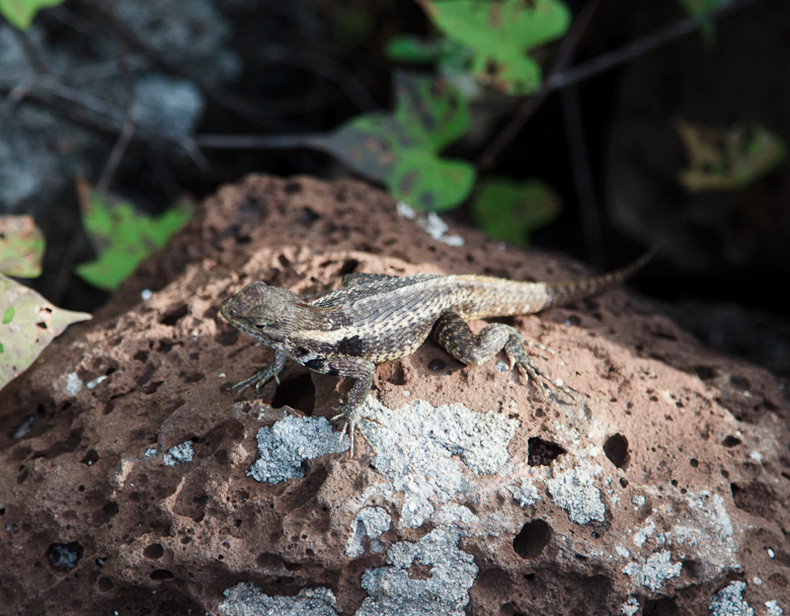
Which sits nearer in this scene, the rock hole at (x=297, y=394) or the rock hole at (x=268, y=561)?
the rock hole at (x=268, y=561)

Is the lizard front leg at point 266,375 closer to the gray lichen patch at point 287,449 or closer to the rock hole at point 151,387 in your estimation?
the gray lichen patch at point 287,449

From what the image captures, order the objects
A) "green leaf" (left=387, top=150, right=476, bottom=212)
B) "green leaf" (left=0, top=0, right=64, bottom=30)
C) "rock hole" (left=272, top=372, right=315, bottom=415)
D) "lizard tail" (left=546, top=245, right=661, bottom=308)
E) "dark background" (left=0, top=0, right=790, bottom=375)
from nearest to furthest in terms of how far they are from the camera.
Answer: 1. "rock hole" (left=272, top=372, right=315, bottom=415)
2. "green leaf" (left=0, top=0, right=64, bottom=30)
3. "lizard tail" (left=546, top=245, right=661, bottom=308)
4. "green leaf" (left=387, top=150, right=476, bottom=212)
5. "dark background" (left=0, top=0, right=790, bottom=375)

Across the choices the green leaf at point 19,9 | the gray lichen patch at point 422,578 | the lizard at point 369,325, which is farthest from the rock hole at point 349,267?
the green leaf at point 19,9

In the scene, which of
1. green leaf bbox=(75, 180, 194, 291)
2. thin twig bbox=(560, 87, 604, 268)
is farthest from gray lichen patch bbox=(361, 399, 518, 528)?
thin twig bbox=(560, 87, 604, 268)

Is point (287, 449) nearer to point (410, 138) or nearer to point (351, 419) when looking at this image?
point (351, 419)

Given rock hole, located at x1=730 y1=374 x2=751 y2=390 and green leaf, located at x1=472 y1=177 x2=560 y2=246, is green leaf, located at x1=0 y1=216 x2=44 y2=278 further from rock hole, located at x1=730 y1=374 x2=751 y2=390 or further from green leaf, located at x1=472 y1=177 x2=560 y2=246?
rock hole, located at x1=730 y1=374 x2=751 y2=390

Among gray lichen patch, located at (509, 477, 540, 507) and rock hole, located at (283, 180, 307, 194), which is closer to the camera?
gray lichen patch, located at (509, 477, 540, 507)

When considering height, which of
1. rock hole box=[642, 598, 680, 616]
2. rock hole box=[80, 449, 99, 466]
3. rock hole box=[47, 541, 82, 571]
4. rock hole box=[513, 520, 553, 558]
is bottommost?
rock hole box=[47, 541, 82, 571]

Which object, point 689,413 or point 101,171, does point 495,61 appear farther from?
point 101,171
